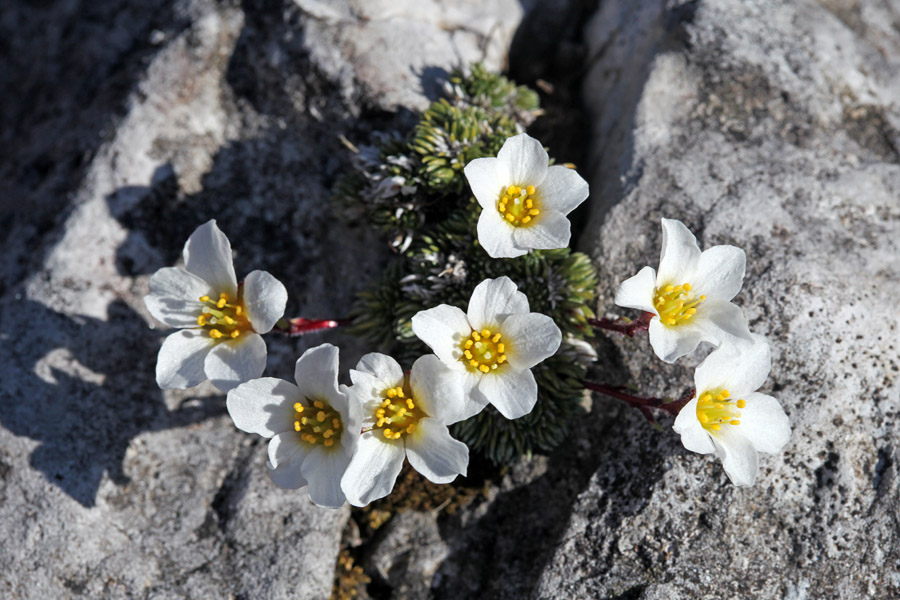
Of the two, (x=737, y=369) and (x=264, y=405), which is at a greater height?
(x=737, y=369)

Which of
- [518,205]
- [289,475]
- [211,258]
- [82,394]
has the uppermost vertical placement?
[518,205]

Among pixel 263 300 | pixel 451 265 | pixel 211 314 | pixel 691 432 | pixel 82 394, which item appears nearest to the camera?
pixel 691 432

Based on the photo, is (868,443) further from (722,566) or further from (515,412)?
(515,412)

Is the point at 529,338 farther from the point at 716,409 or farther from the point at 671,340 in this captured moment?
the point at 716,409

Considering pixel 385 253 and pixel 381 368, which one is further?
pixel 385 253

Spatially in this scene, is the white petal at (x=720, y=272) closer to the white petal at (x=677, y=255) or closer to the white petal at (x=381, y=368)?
the white petal at (x=677, y=255)

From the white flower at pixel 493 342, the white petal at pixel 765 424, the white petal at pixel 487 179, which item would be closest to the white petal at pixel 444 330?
the white flower at pixel 493 342

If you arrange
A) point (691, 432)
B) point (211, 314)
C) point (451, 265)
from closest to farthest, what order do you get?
point (691, 432)
point (211, 314)
point (451, 265)

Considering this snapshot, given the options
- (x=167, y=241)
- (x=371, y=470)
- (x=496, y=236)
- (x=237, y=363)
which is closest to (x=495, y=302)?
(x=496, y=236)
